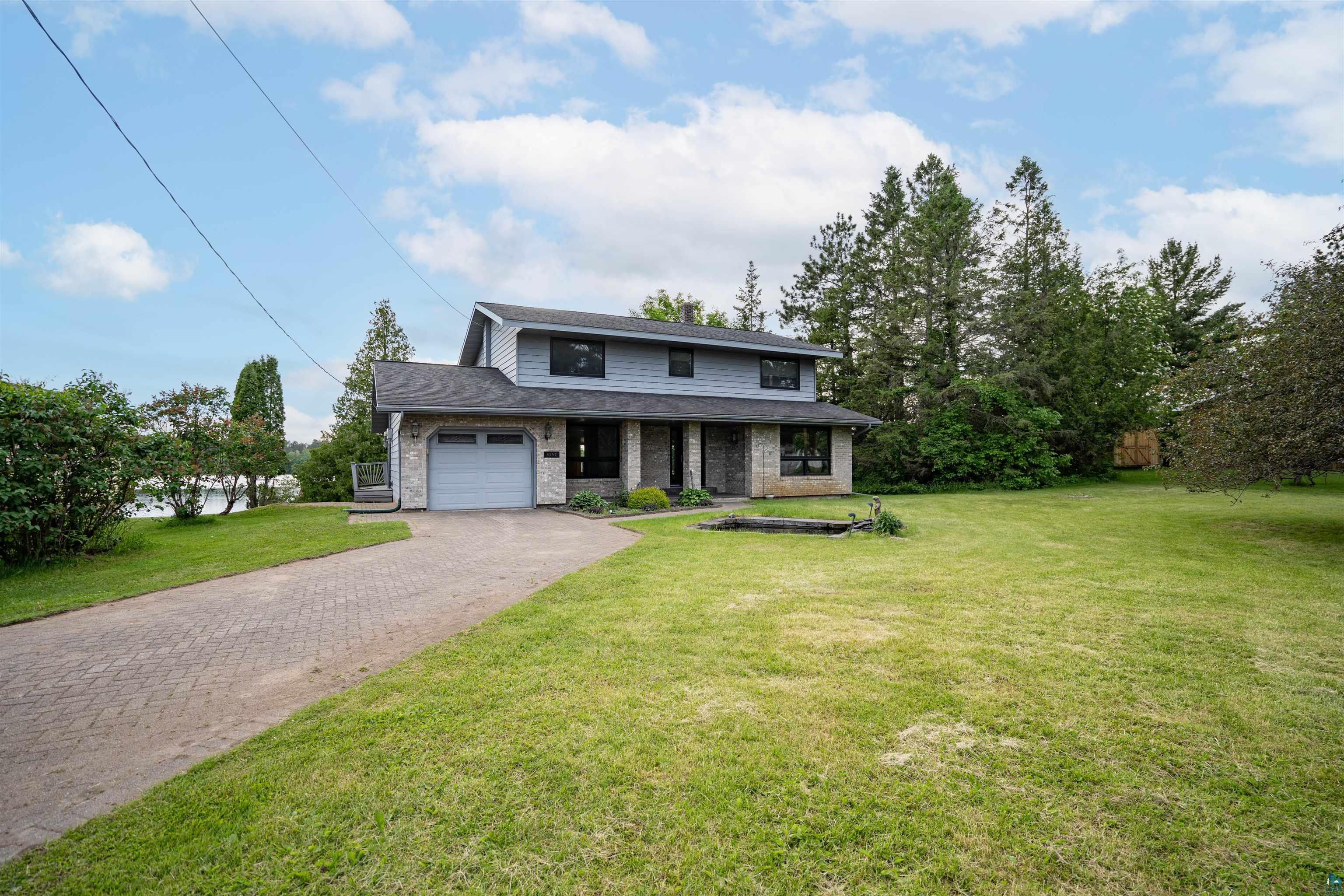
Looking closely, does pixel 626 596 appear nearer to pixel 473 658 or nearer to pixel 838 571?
pixel 473 658

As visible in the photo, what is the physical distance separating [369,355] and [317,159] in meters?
15.4

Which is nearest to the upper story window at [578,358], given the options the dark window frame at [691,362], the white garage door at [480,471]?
the dark window frame at [691,362]

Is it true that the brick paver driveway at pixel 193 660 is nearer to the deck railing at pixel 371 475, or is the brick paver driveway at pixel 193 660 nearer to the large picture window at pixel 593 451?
the large picture window at pixel 593 451

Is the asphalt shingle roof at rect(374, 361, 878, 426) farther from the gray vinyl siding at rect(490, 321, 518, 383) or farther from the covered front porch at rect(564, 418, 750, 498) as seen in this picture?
the covered front porch at rect(564, 418, 750, 498)

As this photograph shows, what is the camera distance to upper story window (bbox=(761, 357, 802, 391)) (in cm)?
2039

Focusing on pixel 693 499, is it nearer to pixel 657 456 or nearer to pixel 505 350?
pixel 657 456

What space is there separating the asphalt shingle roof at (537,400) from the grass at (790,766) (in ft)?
31.8

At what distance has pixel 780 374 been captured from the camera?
20.7m

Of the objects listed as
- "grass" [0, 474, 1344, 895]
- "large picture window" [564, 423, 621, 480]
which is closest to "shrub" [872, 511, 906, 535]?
"grass" [0, 474, 1344, 895]

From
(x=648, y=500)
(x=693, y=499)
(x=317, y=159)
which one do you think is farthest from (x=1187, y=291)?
(x=317, y=159)

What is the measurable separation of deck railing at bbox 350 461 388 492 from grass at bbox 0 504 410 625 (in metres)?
Result: 7.47

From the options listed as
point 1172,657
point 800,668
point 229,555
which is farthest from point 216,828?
point 229,555

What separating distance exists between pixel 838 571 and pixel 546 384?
11.7m

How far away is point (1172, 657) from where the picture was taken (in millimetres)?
4359
